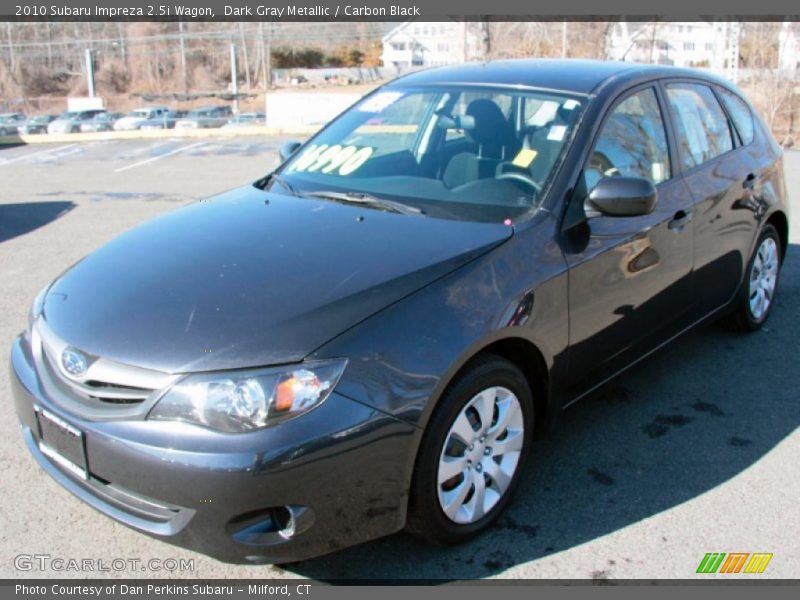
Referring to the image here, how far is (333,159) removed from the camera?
4.16 metres

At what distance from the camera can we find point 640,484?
3.52m

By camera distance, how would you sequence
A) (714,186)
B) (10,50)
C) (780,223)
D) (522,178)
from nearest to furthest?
(522,178) < (714,186) < (780,223) < (10,50)

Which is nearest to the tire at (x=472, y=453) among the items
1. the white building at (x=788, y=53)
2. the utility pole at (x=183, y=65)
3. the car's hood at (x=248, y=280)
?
the car's hood at (x=248, y=280)

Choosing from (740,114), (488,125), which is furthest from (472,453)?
(740,114)

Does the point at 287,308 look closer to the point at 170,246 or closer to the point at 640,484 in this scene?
the point at 170,246

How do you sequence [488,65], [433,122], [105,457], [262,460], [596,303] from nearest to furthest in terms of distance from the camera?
1. [262,460]
2. [105,457]
3. [596,303]
4. [433,122]
5. [488,65]

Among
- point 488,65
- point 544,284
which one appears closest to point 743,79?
point 488,65

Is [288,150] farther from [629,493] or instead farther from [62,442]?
[629,493]

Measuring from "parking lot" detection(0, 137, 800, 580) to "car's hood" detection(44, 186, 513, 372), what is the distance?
2.82ft

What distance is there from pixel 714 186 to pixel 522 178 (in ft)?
4.63

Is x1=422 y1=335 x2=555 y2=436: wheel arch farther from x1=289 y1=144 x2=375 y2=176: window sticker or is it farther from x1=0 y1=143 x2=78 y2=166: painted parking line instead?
x1=0 y1=143 x2=78 y2=166: painted parking line

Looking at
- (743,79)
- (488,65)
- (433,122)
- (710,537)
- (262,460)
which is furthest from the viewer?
(743,79)

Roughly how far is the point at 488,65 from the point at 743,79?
21.4 meters

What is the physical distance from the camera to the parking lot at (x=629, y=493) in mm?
2990
